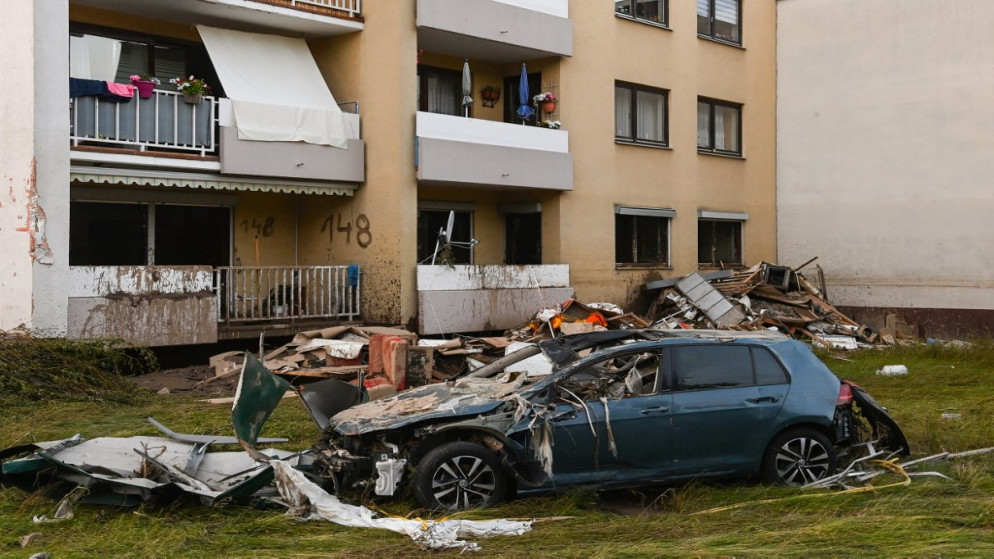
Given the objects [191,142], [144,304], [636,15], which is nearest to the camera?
[144,304]

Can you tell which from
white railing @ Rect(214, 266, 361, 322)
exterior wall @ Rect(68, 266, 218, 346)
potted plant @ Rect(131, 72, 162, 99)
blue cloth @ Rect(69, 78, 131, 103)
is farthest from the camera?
white railing @ Rect(214, 266, 361, 322)

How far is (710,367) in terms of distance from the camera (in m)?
8.68

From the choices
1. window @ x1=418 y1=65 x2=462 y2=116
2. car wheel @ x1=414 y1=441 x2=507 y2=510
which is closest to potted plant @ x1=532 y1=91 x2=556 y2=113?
window @ x1=418 y1=65 x2=462 y2=116

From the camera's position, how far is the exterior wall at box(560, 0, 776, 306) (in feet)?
70.0

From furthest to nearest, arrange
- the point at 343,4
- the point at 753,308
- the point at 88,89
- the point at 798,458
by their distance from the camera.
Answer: the point at 753,308
the point at 343,4
the point at 88,89
the point at 798,458

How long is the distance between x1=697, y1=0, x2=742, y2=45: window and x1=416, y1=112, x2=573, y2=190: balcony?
19.7ft

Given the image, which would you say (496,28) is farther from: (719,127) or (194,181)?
(719,127)

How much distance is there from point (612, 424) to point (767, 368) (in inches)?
64.3

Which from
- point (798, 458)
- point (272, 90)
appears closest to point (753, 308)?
point (272, 90)

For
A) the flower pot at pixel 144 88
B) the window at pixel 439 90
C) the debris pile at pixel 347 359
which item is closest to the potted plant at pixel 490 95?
the window at pixel 439 90

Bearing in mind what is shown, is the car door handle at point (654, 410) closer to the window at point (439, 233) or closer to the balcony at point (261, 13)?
the window at point (439, 233)

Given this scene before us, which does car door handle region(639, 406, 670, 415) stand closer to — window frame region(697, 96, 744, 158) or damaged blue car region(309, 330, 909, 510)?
damaged blue car region(309, 330, 909, 510)

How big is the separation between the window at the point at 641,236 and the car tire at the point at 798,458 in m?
13.8

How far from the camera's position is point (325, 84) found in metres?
18.8
